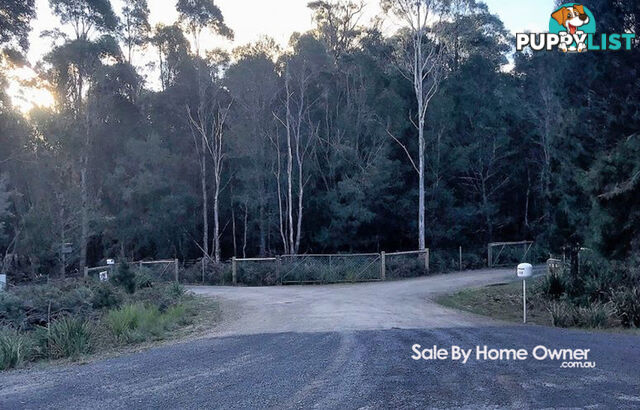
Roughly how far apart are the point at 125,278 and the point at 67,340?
10.4 metres

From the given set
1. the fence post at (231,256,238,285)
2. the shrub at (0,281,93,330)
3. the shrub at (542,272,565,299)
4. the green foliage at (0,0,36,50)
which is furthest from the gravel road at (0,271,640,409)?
the green foliage at (0,0,36,50)

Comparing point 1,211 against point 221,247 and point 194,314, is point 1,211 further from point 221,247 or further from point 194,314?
point 194,314

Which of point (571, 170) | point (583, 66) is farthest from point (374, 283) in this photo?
point (583, 66)

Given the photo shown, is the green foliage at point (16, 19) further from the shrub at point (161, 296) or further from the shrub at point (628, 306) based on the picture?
the shrub at point (628, 306)

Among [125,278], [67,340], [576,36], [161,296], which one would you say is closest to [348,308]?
[161,296]

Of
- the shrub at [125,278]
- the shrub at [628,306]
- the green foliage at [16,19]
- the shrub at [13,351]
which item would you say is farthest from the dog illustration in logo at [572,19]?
the green foliage at [16,19]

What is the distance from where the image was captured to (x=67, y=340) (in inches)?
431

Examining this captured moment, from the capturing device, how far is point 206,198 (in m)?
41.0

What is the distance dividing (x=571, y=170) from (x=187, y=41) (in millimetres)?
30196

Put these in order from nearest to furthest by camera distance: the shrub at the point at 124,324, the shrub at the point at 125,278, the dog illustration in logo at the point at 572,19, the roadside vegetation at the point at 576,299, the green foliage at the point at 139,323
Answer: the shrub at the point at 124,324, the green foliage at the point at 139,323, the roadside vegetation at the point at 576,299, the dog illustration in logo at the point at 572,19, the shrub at the point at 125,278

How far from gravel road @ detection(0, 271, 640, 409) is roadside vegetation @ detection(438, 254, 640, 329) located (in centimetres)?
232

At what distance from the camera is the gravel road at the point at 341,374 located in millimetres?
6776

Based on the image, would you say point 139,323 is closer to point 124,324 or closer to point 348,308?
point 124,324

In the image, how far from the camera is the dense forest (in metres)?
36.0
